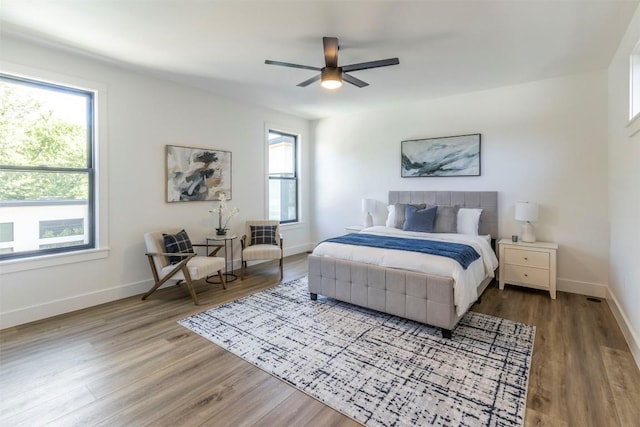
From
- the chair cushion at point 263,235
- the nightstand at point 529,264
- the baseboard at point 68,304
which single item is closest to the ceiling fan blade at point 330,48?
the chair cushion at point 263,235

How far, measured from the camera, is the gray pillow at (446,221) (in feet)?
14.1

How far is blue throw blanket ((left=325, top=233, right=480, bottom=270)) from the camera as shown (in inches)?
121

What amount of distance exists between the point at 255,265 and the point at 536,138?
472 centimetres

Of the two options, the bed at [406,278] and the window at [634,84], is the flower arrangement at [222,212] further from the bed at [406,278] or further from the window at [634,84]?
the window at [634,84]

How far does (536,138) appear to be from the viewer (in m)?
4.21

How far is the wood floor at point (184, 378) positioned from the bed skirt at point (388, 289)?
778mm

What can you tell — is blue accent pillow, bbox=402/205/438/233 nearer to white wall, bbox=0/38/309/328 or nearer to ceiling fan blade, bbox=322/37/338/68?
ceiling fan blade, bbox=322/37/338/68

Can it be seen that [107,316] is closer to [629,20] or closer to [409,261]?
[409,261]

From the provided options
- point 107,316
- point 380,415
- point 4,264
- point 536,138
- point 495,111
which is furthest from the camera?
point 495,111

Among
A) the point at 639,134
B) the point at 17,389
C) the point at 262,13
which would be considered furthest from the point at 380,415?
the point at 262,13

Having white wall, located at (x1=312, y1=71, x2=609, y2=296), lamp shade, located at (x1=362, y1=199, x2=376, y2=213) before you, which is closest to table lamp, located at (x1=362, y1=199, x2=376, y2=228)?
lamp shade, located at (x1=362, y1=199, x2=376, y2=213)

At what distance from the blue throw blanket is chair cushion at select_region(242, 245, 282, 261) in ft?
4.13

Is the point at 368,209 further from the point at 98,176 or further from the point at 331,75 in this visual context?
the point at 98,176

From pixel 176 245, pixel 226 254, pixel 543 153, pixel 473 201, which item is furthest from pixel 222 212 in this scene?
pixel 543 153
